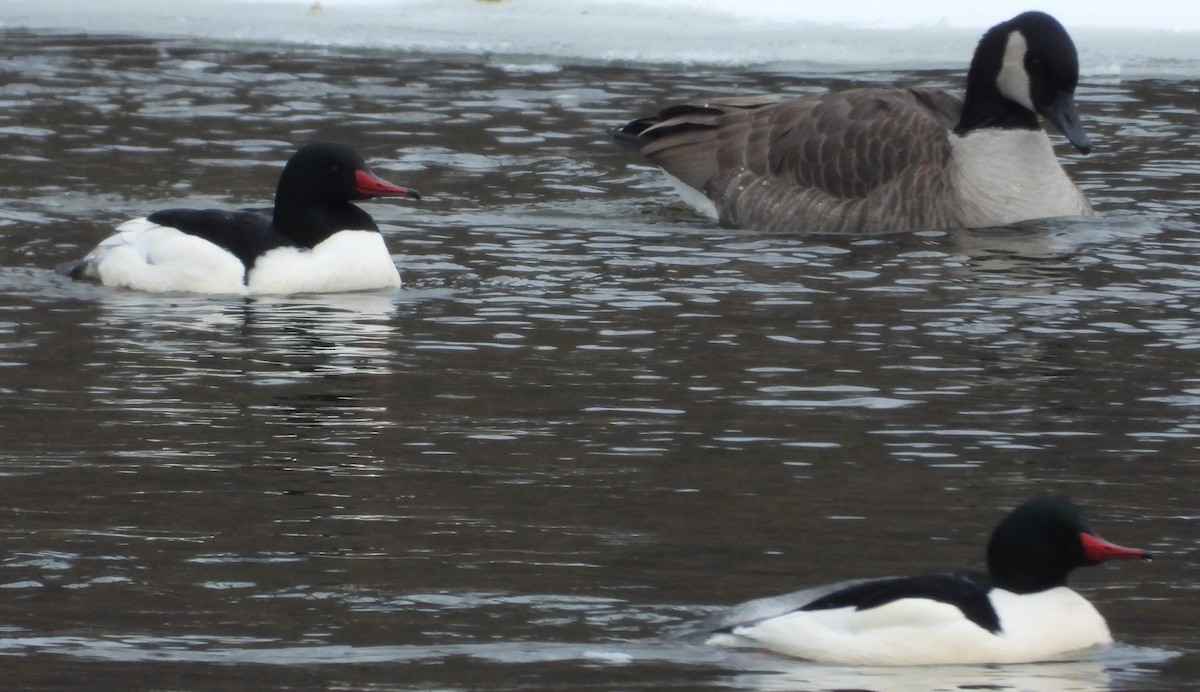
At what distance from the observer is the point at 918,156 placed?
14.4 meters

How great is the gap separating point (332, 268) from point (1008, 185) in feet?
14.9

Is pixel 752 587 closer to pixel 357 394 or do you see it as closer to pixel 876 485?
pixel 876 485

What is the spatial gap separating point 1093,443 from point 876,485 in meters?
1.14

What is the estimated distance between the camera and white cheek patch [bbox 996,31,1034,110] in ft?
48.0

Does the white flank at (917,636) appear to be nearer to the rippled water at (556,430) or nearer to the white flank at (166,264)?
the rippled water at (556,430)

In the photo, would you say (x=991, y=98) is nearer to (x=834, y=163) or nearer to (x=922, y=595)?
(x=834, y=163)

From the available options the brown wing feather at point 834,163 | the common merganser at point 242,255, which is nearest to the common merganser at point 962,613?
the common merganser at point 242,255

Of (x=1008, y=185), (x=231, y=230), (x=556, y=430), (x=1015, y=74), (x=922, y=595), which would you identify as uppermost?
(x=1015, y=74)

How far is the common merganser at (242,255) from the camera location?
12188 mm

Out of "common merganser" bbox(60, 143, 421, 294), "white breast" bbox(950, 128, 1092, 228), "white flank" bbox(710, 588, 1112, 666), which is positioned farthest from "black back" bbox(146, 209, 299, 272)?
"white flank" bbox(710, 588, 1112, 666)

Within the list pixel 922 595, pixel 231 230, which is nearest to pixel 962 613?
pixel 922 595

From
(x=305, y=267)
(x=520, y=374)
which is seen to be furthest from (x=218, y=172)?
(x=520, y=374)

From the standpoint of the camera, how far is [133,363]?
10047mm

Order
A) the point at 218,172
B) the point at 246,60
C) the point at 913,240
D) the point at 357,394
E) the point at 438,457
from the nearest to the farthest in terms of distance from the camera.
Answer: the point at 438,457, the point at 357,394, the point at 913,240, the point at 218,172, the point at 246,60
